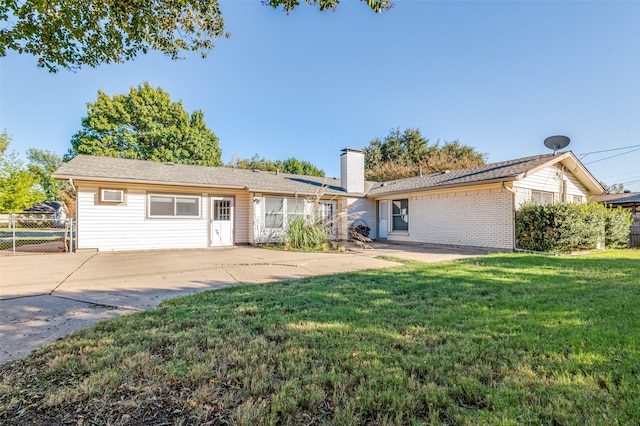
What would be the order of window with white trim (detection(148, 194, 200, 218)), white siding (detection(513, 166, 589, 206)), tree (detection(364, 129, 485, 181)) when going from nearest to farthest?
white siding (detection(513, 166, 589, 206)) → window with white trim (detection(148, 194, 200, 218)) → tree (detection(364, 129, 485, 181))

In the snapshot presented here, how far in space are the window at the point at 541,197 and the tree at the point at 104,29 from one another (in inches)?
432

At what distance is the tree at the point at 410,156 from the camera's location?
27.4 metres

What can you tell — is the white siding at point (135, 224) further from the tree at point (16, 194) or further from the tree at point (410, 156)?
the tree at point (410, 156)

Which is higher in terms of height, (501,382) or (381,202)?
(381,202)

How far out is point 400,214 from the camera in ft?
47.9

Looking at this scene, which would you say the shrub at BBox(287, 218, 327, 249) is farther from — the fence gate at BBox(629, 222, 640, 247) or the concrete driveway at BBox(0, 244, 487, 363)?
the fence gate at BBox(629, 222, 640, 247)

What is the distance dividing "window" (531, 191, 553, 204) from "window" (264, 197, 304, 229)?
8.97 meters

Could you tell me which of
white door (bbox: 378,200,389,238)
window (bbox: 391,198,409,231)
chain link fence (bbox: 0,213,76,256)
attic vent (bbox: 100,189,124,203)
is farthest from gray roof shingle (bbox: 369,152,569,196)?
chain link fence (bbox: 0,213,76,256)

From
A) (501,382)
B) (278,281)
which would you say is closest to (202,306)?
(278,281)

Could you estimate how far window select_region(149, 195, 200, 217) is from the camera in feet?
36.7

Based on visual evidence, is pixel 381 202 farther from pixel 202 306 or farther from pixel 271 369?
pixel 271 369

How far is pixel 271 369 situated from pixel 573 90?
57.7 ft

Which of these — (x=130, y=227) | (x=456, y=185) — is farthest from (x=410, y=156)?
(x=130, y=227)

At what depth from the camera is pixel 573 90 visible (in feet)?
44.5
